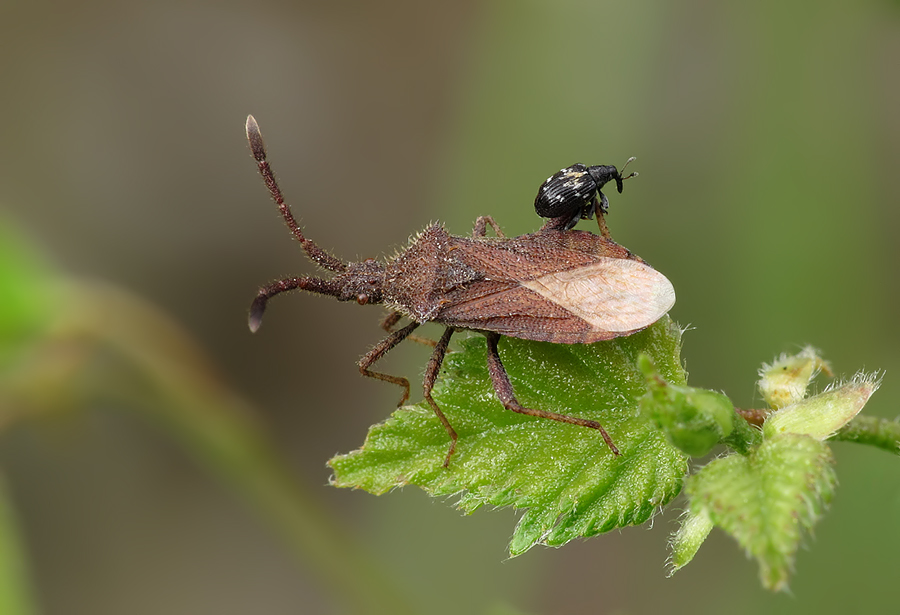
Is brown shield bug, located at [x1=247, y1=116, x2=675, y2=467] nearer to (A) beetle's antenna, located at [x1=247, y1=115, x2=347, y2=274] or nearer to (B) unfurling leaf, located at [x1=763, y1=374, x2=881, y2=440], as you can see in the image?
(A) beetle's antenna, located at [x1=247, y1=115, x2=347, y2=274]

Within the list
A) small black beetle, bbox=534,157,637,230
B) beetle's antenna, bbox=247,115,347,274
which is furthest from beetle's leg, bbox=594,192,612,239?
beetle's antenna, bbox=247,115,347,274

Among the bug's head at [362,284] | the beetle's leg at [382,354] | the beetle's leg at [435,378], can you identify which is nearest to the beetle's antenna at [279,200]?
the bug's head at [362,284]

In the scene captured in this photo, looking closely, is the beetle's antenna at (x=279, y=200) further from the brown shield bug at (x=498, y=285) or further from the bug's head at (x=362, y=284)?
the bug's head at (x=362, y=284)

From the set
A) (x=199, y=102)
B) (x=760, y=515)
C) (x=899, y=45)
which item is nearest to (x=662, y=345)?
(x=760, y=515)

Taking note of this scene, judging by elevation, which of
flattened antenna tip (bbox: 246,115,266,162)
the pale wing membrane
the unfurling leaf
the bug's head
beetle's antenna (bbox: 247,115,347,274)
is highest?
flattened antenna tip (bbox: 246,115,266,162)

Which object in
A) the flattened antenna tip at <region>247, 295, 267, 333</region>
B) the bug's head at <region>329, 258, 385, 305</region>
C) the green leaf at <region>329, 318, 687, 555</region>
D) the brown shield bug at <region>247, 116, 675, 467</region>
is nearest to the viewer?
the green leaf at <region>329, 318, 687, 555</region>

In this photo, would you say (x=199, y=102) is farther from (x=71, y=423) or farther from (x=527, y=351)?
(x=527, y=351)

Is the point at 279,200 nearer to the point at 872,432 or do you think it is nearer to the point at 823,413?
the point at 823,413
